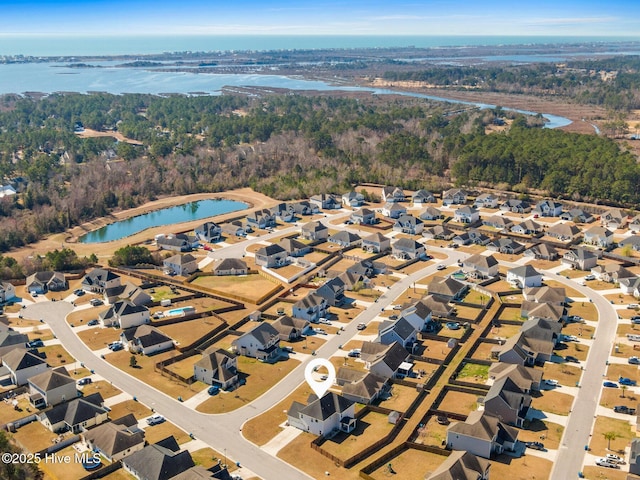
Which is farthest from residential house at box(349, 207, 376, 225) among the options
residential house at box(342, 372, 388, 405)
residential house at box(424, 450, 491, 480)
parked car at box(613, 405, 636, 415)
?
residential house at box(424, 450, 491, 480)

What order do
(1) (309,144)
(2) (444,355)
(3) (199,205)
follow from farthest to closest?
(1) (309,144), (3) (199,205), (2) (444,355)

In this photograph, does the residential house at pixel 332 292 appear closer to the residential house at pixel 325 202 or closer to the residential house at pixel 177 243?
the residential house at pixel 177 243

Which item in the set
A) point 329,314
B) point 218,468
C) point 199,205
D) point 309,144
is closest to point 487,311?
point 329,314

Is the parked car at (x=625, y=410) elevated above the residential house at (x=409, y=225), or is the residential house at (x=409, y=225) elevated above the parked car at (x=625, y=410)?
the residential house at (x=409, y=225)

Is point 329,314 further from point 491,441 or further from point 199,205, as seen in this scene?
point 199,205

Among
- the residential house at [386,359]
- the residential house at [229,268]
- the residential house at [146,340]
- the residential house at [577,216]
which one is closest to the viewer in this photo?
the residential house at [386,359]

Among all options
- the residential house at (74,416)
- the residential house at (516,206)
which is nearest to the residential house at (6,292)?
the residential house at (74,416)
